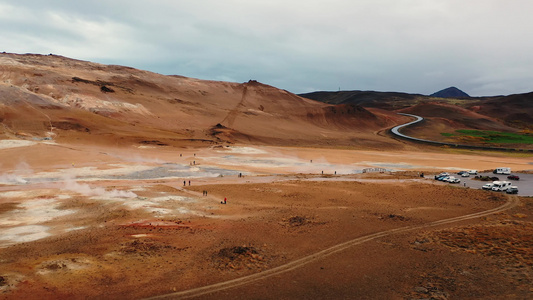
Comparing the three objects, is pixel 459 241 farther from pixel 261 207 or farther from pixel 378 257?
pixel 261 207

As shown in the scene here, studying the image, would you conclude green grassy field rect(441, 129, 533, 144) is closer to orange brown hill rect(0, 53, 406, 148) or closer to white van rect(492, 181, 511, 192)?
orange brown hill rect(0, 53, 406, 148)

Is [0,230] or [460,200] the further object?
[460,200]

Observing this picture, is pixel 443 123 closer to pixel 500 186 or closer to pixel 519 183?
pixel 519 183

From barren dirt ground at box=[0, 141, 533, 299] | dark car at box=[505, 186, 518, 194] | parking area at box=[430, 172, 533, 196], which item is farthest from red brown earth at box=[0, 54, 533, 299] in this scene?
parking area at box=[430, 172, 533, 196]

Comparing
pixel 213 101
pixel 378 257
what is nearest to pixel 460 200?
pixel 378 257

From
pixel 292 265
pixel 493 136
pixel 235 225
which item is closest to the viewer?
pixel 292 265

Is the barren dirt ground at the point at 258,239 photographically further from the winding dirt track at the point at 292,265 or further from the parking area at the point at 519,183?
the parking area at the point at 519,183

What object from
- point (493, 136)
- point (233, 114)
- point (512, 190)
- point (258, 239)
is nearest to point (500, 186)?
point (512, 190)
